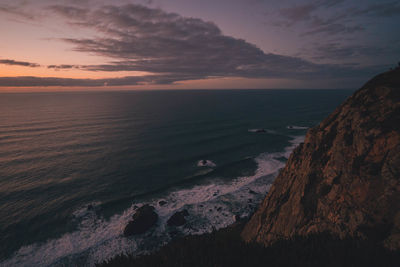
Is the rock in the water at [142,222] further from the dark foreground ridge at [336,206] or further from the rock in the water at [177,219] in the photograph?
the dark foreground ridge at [336,206]

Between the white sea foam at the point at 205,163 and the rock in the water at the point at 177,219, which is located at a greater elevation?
the white sea foam at the point at 205,163

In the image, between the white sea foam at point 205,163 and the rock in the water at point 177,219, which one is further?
the white sea foam at point 205,163

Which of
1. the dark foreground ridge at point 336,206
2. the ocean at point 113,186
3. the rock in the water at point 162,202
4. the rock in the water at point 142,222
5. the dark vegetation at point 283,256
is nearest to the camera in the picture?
the dark vegetation at point 283,256

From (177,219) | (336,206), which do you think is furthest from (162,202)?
(336,206)

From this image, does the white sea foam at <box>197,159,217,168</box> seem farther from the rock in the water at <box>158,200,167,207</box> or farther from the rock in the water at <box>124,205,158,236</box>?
the rock in the water at <box>124,205,158,236</box>

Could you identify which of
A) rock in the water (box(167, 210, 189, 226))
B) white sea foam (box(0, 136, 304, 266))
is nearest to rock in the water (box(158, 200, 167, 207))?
white sea foam (box(0, 136, 304, 266))

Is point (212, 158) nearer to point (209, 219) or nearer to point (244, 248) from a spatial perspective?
point (209, 219)

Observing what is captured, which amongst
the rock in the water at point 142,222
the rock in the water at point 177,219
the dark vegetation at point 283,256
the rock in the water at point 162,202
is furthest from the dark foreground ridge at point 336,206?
the rock in the water at point 162,202
